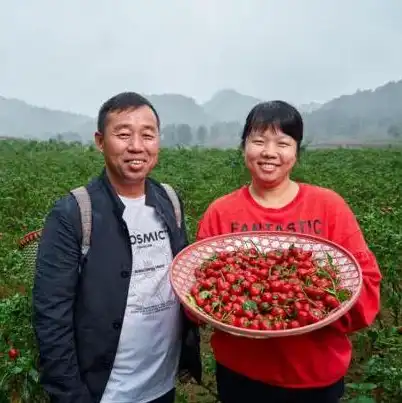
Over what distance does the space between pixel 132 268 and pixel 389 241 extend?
2.52 meters

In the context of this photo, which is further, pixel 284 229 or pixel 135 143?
pixel 284 229

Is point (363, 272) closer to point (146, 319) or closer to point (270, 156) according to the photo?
point (270, 156)

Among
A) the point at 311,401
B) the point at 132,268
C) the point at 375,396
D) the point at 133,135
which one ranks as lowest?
the point at 375,396

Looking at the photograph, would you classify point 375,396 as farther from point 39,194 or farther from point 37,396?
point 39,194

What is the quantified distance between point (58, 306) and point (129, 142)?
71 centimetres

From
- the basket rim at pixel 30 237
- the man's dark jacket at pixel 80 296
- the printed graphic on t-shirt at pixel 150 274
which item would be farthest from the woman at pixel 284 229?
the basket rim at pixel 30 237

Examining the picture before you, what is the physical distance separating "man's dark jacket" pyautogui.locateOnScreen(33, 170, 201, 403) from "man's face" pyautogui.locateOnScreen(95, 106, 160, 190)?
0.11 meters

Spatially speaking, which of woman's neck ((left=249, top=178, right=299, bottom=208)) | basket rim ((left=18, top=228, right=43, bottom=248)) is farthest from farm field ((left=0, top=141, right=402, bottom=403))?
woman's neck ((left=249, top=178, right=299, bottom=208))

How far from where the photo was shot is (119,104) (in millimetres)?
1997

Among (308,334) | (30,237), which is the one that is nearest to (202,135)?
(30,237)

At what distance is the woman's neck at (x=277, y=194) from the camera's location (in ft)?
6.89

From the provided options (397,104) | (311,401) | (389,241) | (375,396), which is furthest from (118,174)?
(397,104)

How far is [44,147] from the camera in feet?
85.5

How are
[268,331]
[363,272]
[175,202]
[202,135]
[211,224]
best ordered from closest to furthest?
[268,331]
[363,272]
[211,224]
[175,202]
[202,135]
